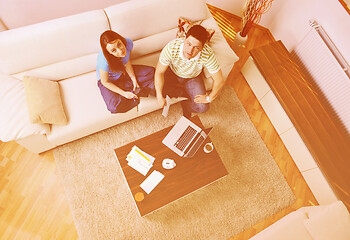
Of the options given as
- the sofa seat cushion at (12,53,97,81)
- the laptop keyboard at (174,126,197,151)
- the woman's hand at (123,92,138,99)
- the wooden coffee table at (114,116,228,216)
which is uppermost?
the sofa seat cushion at (12,53,97,81)

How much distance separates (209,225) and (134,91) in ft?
5.18

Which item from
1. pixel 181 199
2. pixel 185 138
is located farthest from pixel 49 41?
pixel 181 199

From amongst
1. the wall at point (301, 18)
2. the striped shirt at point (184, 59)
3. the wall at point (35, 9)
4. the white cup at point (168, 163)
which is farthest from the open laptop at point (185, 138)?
the wall at point (35, 9)

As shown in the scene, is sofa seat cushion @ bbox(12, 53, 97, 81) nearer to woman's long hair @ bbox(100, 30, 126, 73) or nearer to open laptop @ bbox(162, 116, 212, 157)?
woman's long hair @ bbox(100, 30, 126, 73)

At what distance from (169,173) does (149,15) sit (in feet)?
5.10

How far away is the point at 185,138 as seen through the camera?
2184mm

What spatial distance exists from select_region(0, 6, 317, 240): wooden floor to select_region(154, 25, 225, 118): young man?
954mm

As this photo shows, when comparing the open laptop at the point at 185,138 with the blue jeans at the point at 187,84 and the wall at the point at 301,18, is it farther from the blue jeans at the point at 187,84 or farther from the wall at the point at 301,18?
the wall at the point at 301,18

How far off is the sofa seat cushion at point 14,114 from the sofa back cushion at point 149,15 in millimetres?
1076

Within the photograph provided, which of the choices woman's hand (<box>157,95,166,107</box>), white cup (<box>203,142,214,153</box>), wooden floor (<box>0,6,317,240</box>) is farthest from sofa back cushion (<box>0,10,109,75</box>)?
white cup (<box>203,142,214,153</box>)

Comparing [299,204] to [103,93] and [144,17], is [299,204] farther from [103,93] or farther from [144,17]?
[144,17]

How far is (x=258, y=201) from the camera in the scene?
2467mm

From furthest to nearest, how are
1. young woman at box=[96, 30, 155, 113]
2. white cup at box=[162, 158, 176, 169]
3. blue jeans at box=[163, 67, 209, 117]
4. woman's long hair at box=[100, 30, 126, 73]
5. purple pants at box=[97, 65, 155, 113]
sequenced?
blue jeans at box=[163, 67, 209, 117] → purple pants at box=[97, 65, 155, 113] → white cup at box=[162, 158, 176, 169] → young woman at box=[96, 30, 155, 113] → woman's long hair at box=[100, 30, 126, 73]

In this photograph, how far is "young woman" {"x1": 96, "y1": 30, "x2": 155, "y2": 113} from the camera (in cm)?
193
